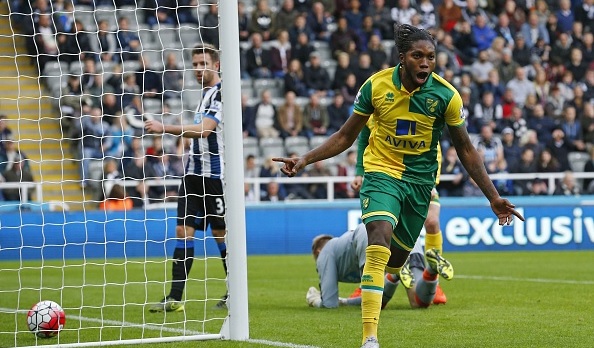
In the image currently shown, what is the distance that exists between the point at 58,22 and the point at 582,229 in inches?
421

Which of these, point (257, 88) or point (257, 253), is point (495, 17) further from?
point (257, 253)

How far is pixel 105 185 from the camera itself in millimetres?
18672

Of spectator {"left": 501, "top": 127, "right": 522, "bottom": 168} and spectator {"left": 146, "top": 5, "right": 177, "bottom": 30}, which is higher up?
spectator {"left": 146, "top": 5, "right": 177, "bottom": 30}

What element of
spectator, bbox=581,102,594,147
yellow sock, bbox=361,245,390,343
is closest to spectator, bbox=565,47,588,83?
spectator, bbox=581,102,594,147

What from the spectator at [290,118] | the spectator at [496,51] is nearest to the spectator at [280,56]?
the spectator at [290,118]

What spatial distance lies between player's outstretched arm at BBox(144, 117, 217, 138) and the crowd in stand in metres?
9.64

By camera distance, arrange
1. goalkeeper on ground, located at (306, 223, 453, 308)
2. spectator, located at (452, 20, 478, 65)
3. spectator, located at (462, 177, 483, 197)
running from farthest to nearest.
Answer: spectator, located at (452, 20, 478, 65) < spectator, located at (462, 177, 483, 197) < goalkeeper on ground, located at (306, 223, 453, 308)

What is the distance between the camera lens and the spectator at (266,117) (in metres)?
21.5

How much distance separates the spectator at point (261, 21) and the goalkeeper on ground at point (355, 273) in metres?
13.5

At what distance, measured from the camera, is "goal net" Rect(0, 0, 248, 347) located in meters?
7.78

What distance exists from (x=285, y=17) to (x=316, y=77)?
1603mm

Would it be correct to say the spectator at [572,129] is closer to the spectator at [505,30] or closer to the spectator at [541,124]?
the spectator at [541,124]

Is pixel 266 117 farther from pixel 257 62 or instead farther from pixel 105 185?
pixel 105 185

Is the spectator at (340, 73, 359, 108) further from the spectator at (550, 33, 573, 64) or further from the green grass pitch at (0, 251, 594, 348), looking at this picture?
the green grass pitch at (0, 251, 594, 348)
